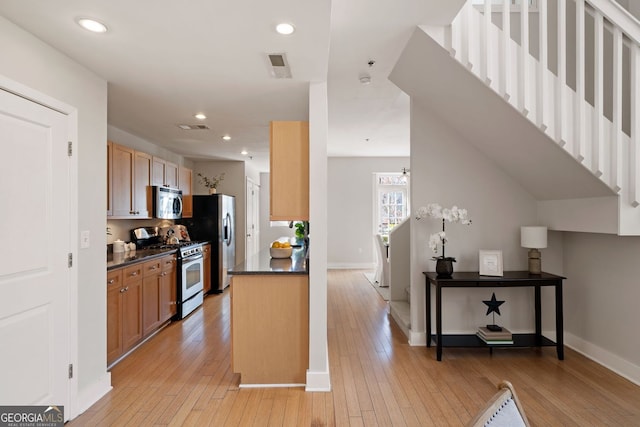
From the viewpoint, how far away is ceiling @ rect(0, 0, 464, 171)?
1.77 m

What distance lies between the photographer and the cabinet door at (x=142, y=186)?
409 cm

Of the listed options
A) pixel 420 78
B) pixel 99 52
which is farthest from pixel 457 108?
pixel 99 52

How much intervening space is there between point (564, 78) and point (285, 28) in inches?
79.8

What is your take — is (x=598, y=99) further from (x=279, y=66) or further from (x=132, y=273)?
(x=132, y=273)

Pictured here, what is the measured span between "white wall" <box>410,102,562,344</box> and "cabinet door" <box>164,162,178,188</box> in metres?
3.42

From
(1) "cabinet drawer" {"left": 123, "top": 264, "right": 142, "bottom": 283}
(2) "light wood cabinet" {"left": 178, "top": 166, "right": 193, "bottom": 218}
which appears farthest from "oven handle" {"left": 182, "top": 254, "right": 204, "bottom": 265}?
(1) "cabinet drawer" {"left": 123, "top": 264, "right": 142, "bottom": 283}

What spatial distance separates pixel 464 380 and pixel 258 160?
5.41 metres

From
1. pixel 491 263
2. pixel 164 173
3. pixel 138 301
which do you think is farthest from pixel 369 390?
pixel 164 173

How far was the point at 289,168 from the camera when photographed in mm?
2830

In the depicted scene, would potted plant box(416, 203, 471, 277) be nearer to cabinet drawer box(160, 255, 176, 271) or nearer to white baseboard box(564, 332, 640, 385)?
white baseboard box(564, 332, 640, 385)

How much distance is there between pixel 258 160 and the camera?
6.97m

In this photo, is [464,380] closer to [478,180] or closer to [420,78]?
[478,180]

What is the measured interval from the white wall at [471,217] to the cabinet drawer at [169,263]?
2843 millimetres

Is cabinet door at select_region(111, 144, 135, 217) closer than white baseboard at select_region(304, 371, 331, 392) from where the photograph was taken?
No
